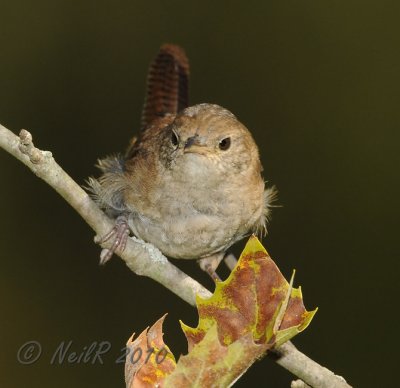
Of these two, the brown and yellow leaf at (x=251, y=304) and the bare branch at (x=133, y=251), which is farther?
the bare branch at (x=133, y=251)

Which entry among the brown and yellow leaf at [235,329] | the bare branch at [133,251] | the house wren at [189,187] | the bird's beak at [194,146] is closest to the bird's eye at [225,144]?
the house wren at [189,187]

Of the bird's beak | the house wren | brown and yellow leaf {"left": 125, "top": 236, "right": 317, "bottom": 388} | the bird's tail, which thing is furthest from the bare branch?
the bird's tail

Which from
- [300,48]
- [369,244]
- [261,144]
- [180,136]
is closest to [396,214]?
[369,244]

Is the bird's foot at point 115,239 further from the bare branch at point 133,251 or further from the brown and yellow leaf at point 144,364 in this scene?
the brown and yellow leaf at point 144,364

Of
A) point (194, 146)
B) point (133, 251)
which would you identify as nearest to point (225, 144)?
point (194, 146)

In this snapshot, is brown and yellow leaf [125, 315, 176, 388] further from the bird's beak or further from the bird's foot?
the bird's beak

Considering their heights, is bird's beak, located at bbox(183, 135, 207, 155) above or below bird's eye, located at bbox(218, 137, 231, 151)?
above

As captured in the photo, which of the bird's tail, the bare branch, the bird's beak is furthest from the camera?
the bird's tail
